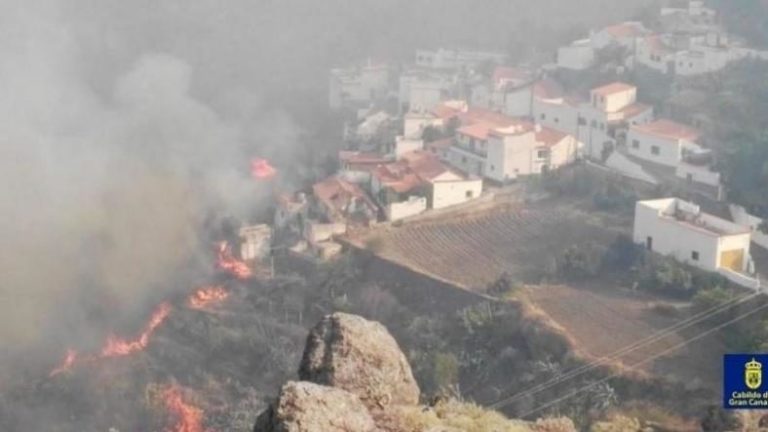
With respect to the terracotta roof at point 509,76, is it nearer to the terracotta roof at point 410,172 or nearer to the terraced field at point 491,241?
the terracotta roof at point 410,172

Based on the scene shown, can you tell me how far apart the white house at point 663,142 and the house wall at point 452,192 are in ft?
10.8

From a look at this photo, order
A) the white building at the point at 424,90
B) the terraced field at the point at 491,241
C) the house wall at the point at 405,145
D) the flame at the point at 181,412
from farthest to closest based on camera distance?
the white building at the point at 424,90 < the house wall at the point at 405,145 < the terraced field at the point at 491,241 < the flame at the point at 181,412

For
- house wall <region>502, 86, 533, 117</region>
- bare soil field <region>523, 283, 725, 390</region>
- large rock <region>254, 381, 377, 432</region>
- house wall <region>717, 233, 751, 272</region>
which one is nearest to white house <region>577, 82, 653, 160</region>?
house wall <region>502, 86, 533, 117</region>

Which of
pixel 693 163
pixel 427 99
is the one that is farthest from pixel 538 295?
pixel 427 99

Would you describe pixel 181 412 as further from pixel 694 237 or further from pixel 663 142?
pixel 663 142

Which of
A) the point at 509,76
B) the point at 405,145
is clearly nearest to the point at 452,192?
the point at 405,145

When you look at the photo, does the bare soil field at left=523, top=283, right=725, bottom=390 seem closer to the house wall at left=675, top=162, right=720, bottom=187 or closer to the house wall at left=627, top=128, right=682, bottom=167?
the house wall at left=675, top=162, right=720, bottom=187

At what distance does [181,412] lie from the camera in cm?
1694

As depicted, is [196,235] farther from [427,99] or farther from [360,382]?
[360,382]

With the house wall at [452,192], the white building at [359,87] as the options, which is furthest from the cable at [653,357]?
the white building at [359,87]

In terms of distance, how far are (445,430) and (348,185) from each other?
17.8 metres

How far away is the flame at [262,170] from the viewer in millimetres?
25641

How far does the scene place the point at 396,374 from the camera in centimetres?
623

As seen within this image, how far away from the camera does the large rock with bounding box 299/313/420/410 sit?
606cm
